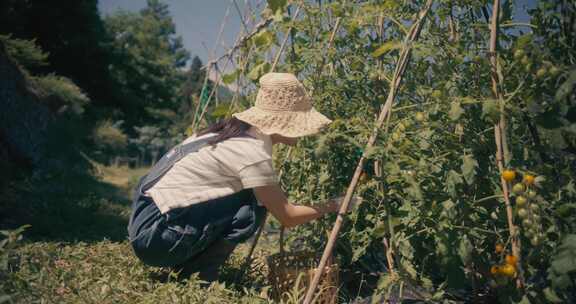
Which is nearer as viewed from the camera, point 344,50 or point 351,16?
point 351,16

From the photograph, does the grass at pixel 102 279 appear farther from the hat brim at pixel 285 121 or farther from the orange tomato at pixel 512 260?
the orange tomato at pixel 512 260

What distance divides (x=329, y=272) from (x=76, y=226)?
8.10ft

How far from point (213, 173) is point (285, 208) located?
290mm

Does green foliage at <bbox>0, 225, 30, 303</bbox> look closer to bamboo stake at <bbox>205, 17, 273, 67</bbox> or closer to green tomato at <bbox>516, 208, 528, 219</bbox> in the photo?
green tomato at <bbox>516, 208, 528, 219</bbox>

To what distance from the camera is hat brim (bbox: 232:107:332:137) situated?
1626mm

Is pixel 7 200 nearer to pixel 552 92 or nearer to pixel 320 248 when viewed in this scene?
pixel 320 248

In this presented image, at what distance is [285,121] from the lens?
166cm

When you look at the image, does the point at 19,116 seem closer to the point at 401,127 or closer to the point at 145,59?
the point at 401,127

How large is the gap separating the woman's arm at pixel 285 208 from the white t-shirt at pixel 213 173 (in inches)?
1.5

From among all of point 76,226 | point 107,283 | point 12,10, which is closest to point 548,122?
point 107,283

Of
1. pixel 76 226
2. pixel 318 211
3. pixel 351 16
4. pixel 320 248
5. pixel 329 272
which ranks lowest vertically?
pixel 76 226

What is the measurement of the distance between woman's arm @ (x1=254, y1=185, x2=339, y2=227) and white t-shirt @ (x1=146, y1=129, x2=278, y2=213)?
38mm

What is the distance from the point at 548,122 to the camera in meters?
1.18

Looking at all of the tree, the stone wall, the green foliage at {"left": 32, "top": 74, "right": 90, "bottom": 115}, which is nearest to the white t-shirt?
the stone wall
